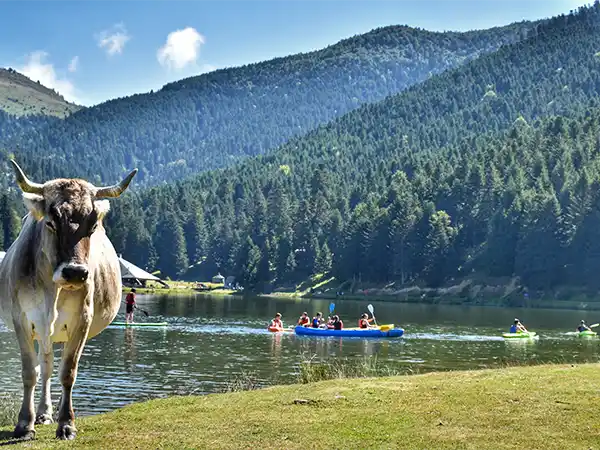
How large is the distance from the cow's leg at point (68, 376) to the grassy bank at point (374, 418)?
12.6 inches

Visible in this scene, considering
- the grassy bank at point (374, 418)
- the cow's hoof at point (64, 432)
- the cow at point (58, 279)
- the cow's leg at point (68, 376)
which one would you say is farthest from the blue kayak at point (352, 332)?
the cow's hoof at point (64, 432)

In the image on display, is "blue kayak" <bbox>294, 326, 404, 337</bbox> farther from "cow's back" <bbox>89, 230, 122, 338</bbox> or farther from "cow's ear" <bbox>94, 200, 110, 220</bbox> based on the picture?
"cow's ear" <bbox>94, 200, 110, 220</bbox>

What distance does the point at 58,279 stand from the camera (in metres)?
13.9

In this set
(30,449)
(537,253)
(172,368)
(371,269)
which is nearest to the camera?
(30,449)

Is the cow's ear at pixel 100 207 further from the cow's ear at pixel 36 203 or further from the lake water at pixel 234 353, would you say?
the lake water at pixel 234 353

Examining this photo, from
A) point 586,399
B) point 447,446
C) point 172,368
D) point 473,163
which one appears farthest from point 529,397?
point 473,163

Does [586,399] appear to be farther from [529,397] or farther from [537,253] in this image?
[537,253]

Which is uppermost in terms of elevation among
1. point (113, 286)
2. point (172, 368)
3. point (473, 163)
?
point (473, 163)

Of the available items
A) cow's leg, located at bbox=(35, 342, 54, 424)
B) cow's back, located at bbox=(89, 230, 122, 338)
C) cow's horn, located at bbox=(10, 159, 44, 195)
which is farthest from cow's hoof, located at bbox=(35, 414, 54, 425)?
cow's horn, located at bbox=(10, 159, 44, 195)

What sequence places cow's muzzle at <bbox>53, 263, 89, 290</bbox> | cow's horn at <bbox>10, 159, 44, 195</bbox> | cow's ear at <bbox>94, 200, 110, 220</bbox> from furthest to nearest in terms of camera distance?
cow's ear at <bbox>94, 200, 110, 220</bbox>
cow's horn at <bbox>10, 159, 44, 195</bbox>
cow's muzzle at <bbox>53, 263, 89, 290</bbox>

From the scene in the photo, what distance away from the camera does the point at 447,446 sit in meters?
15.2

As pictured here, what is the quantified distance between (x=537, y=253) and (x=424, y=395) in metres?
136

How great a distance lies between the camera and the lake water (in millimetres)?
34816

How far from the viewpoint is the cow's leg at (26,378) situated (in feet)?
50.8
